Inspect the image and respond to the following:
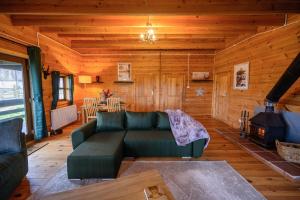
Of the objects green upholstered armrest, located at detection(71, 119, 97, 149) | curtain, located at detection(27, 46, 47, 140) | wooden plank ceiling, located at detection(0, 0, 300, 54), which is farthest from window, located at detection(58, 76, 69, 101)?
green upholstered armrest, located at detection(71, 119, 97, 149)

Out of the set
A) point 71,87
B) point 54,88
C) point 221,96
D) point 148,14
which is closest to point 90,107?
point 54,88

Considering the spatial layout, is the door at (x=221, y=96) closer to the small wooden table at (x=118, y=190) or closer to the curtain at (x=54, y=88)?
the small wooden table at (x=118, y=190)

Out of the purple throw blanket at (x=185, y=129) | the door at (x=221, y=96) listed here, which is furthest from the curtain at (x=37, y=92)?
the door at (x=221, y=96)

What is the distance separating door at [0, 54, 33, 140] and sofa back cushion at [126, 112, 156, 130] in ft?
7.79

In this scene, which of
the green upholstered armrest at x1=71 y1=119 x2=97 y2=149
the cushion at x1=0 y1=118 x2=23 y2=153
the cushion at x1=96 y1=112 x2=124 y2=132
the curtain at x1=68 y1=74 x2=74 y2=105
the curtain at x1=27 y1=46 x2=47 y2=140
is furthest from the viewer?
the curtain at x1=68 y1=74 x2=74 y2=105

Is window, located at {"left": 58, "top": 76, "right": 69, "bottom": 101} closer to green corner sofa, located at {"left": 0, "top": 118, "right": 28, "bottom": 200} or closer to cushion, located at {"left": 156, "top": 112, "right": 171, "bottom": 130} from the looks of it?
green corner sofa, located at {"left": 0, "top": 118, "right": 28, "bottom": 200}

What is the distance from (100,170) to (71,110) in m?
3.72

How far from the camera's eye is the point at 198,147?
2.86 meters

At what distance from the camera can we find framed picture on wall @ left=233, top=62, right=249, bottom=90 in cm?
430

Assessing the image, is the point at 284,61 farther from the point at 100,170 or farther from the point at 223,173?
the point at 100,170

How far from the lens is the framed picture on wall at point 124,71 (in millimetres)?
6629

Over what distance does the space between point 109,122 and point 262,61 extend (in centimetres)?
377

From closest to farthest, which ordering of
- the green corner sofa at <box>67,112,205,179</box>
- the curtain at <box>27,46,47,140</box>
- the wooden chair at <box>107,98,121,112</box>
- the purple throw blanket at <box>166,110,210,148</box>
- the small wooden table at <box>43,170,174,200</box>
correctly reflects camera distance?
the small wooden table at <box>43,170,174,200</box> → the green corner sofa at <box>67,112,205,179</box> → the purple throw blanket at <box>166,110,210,148</box> → the curtain at <box>27,46,47,140</box> → the wooden chair at <box>107,98,121,112</box>

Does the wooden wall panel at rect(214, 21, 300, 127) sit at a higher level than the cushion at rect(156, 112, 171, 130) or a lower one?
higher
